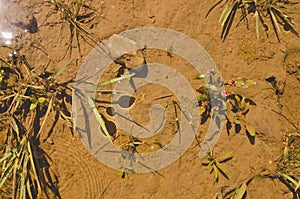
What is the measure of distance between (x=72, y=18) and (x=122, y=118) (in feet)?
3.67

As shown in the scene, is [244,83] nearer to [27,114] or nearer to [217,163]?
[217,163]

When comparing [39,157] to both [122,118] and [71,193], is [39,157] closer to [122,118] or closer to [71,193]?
[71,193]

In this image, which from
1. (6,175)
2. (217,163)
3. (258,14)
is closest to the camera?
(6,175)

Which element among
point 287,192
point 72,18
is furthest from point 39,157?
point 287,192

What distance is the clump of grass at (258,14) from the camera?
3197 mm

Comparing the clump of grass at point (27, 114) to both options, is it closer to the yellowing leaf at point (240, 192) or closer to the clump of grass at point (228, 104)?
the clump of grass at point (228, 104)

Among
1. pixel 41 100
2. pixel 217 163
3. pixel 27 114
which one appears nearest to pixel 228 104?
pixel 217 163

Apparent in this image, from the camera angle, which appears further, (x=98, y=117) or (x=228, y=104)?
(x=228, y=104)

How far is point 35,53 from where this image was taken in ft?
10.5

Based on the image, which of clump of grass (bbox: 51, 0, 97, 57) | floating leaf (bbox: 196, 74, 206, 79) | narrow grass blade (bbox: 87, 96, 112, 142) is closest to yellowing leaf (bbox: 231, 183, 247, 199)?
floating leaf (bbox: 196, 74, 206, 79)

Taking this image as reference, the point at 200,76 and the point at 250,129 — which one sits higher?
the point at 200,76

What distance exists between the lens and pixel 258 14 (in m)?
3.22

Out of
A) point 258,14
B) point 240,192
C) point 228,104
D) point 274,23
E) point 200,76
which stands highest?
point 258,14

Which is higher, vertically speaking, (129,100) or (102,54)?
(102,54)
